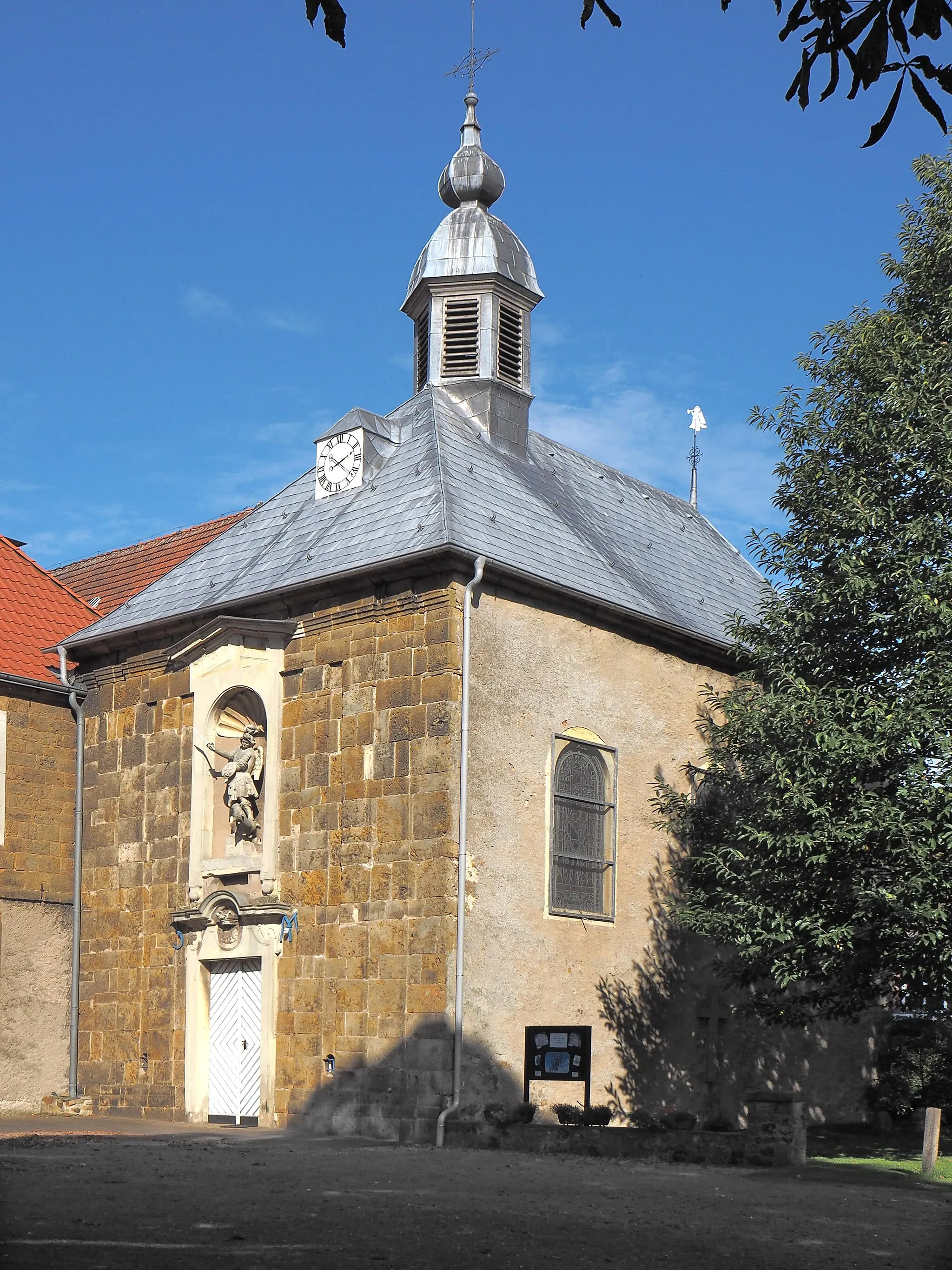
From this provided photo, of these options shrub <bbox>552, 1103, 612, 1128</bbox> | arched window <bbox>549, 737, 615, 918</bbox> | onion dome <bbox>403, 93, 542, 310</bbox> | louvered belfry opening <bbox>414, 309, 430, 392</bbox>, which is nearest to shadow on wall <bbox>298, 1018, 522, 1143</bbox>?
shrub <bbox>552, 1103, 612, 1128</bbox>

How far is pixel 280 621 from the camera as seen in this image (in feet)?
63.9

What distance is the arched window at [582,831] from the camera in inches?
740

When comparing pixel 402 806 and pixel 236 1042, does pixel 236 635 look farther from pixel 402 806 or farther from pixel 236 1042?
pixel 236 1042

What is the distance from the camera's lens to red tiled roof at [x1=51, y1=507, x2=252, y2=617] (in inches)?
1001

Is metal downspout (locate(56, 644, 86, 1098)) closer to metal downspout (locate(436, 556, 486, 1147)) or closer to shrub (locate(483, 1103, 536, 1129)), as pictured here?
metal downspout (locate(436, 556, 486, 1147))

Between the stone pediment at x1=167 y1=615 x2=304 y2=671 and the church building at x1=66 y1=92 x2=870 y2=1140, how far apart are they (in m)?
0.05

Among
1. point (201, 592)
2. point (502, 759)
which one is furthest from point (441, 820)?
point (201, 592)

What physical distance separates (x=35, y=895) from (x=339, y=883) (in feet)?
17.2

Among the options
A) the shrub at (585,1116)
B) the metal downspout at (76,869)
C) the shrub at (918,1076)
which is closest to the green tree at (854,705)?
the shrub at (585,1116)

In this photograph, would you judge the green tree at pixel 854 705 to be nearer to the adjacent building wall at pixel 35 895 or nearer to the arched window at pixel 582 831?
the arched window at pixel 582 831

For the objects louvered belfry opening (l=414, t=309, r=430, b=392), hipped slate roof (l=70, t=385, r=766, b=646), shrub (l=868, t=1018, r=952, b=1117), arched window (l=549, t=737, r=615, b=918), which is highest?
louvered belfry opening (l=414, t=309, r=430, b=392)

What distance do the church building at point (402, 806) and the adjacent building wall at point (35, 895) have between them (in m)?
0.35

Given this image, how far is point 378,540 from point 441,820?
12.1ft

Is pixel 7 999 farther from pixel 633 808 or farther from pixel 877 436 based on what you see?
pixel 877 436
